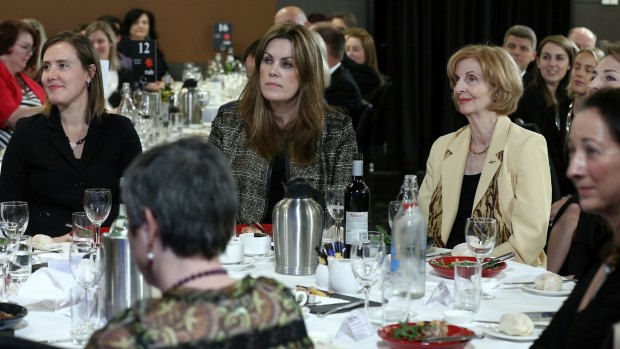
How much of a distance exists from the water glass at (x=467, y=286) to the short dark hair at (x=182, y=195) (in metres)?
1.09

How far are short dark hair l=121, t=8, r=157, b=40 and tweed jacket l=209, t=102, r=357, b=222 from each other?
761 cm

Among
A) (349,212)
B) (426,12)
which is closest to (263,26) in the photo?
(426,12)

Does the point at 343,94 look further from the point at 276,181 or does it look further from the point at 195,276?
the point at 195,276

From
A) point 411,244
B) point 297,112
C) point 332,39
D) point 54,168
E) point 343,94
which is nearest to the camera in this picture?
point 411,244

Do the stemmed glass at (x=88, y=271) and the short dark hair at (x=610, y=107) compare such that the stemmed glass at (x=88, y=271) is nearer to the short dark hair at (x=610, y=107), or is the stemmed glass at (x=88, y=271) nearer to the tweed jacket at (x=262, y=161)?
the short dark hair at (x=610, y=107)

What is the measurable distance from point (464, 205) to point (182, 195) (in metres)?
2.50

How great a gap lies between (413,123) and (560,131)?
17.4 feet

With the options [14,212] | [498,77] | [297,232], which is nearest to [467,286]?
[297,232]

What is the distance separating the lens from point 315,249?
2998 mm

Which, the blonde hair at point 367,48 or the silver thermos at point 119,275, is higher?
the blonde hair at point 367,48

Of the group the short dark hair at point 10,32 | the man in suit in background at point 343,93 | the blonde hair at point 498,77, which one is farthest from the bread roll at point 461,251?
the short dark hair at point 10,32

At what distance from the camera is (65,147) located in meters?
4.09

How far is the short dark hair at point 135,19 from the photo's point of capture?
11523 mm

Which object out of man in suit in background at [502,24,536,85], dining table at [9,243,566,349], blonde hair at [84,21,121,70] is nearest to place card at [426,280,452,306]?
dining table at [9,243,566,349]
